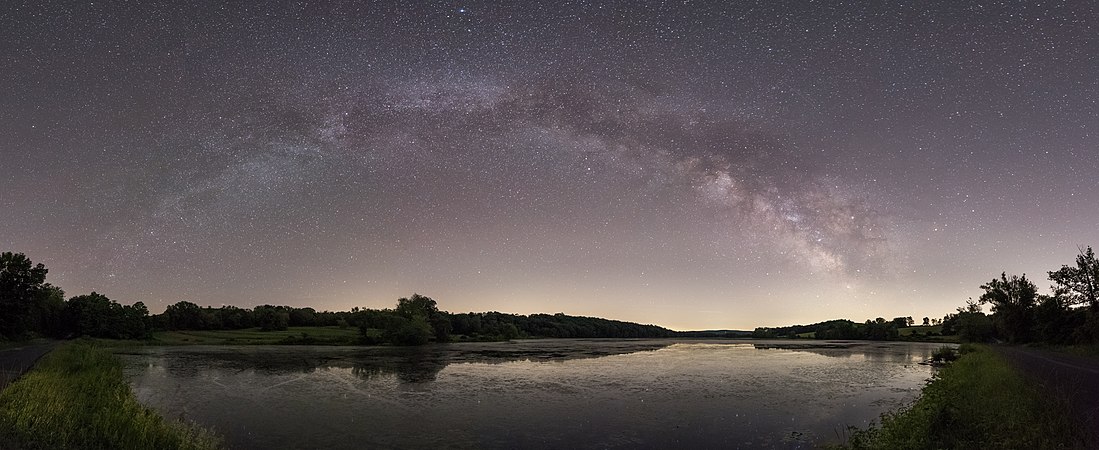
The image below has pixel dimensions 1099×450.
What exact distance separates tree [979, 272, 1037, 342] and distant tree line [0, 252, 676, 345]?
8983cm

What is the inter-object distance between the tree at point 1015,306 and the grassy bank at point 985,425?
69823mm

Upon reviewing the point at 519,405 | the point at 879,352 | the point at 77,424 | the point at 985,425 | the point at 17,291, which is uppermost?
the point at 17,291

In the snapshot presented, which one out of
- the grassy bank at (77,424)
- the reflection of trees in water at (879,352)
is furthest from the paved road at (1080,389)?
the reflection of trees in water at (879,352)

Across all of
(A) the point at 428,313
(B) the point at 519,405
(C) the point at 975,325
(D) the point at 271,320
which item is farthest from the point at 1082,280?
(D) the point at 271,320

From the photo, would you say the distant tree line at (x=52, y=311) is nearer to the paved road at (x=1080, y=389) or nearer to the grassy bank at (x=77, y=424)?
the grassy bank at (x=77, y=424)

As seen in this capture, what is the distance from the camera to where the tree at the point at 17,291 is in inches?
2384

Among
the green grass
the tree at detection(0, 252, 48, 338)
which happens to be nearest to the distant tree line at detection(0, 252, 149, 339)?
the tree at detection(0, 252, 48, 338)

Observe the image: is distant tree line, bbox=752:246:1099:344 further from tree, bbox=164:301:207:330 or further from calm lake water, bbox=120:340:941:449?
tree, bbox=164:301:207:330

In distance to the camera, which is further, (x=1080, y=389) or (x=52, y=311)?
(x=52, y=311)

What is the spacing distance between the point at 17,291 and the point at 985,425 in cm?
8819

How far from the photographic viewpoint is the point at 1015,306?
72.8 m

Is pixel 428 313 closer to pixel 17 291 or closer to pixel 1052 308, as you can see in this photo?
pixel 17 291

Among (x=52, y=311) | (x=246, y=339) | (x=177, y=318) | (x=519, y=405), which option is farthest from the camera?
(x=177, y=318)

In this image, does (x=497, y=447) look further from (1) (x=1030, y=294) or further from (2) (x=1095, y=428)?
(1) (x=1030, y=294)
